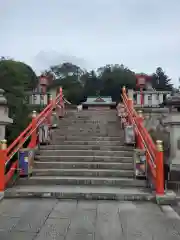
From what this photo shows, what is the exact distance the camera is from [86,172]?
6234 mm

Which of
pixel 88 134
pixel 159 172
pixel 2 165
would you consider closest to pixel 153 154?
pixel 159 172

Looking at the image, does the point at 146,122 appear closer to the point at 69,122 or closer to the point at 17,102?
the point at 69,122

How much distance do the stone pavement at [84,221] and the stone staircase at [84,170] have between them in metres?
0.28

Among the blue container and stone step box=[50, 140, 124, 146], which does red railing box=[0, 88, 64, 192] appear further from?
stone step box=[50, 140, 124, 146]

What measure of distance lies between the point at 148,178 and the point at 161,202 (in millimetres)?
1124

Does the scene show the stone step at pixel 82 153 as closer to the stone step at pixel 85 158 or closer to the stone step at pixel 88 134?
the stone step at pixel 85 158

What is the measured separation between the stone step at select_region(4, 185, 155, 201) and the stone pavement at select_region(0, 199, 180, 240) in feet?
0.60

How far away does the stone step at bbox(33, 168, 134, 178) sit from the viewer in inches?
244

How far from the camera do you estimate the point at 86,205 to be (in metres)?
4.60

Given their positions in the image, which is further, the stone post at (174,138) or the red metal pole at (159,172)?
the stone post at (174,138)

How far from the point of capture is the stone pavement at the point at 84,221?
3.32 meters

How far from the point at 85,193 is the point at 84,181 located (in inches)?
30.4

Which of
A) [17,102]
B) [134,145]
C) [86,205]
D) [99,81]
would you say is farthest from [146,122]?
[99,81]

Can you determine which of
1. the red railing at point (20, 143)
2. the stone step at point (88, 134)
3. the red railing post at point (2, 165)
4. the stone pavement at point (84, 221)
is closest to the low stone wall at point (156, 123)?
the stone step at point (88, 134)
